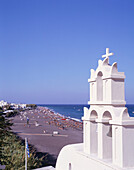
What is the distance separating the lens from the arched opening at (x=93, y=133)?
228 inches

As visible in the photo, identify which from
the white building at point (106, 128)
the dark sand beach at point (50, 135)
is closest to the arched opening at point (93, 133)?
the white building at point (106, 128)

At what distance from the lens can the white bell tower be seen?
4625 millimetres

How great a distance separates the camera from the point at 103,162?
4.99 m

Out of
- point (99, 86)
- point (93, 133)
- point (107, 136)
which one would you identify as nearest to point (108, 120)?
point (107, 136)

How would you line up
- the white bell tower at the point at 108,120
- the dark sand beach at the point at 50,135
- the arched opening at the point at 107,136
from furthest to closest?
the dark sand beach at the point at 50,135, the arched opening at the point at 107,136, the white bell tower at the point at 108,120

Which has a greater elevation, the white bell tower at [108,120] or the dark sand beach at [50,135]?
the white bell tower at [108,120]

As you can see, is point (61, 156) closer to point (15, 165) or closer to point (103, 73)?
point (103, 73)

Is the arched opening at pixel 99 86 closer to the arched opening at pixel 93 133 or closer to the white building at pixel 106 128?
the white building at pixel 106 128

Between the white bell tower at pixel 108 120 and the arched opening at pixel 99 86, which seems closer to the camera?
the white bell tower at pixel 108 120

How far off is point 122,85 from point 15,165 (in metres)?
8.08

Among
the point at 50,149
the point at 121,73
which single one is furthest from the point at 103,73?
the point at 50,149

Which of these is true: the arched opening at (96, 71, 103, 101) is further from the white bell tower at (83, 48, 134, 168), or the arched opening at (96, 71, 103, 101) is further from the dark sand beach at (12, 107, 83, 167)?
the dark sand beach at (12, 107, 83, 167)

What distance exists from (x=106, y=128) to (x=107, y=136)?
202 mm

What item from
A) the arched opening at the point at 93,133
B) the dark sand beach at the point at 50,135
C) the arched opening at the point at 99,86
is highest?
the arched opening at the point at 99,86
